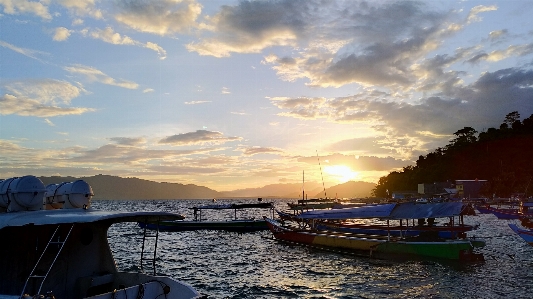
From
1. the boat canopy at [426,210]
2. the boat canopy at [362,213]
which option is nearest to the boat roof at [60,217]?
the boat canopy at [426,210]

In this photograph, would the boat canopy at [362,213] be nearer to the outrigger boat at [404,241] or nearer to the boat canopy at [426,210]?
the outrigger boat at [404,241]

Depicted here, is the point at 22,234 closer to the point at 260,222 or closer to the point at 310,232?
the point at 310,232

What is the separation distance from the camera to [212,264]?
103ft

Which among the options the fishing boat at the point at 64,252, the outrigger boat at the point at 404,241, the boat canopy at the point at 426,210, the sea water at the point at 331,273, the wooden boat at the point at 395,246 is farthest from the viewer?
the boat canopy at the point at 426,210

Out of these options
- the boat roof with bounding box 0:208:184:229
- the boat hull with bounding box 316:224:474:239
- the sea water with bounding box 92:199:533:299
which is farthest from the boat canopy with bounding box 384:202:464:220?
the boat roof with bounding box 0:208:184:229

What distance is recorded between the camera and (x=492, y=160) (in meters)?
124

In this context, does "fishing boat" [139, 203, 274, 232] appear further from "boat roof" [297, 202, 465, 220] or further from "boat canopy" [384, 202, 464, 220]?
"boat canopy" [384, 202, 464, 220]

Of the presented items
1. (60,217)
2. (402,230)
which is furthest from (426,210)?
(60,217)

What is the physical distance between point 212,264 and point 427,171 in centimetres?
12735

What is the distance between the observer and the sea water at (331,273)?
848 inches

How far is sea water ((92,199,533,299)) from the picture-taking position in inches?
848

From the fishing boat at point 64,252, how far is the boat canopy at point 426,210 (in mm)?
23173

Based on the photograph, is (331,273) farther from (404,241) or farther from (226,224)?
(226,224)

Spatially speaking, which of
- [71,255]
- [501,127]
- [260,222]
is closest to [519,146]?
[501,127]
